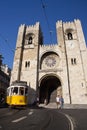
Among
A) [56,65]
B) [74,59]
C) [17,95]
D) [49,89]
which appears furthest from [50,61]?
[17,95]

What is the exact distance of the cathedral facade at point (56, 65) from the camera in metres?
22.4

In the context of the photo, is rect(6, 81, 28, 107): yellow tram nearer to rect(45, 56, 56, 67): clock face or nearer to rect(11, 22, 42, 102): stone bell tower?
rect(11, 22, 42, 102): stone bell tower

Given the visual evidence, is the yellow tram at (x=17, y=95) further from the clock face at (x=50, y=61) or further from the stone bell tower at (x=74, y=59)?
the clock face at (x=50, y=61)

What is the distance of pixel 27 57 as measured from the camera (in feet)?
88.0

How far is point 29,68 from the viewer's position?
2562 centimetres

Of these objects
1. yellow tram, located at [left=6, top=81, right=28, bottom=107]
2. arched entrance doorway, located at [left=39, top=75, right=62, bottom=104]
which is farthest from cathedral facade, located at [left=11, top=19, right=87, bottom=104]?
yellow tram, located at [left=6, top=81, right=28, bottom=107]

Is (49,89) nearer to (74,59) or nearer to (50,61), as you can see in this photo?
(50,61)

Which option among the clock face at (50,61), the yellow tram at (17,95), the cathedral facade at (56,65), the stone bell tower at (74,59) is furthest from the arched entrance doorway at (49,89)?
the yellow tram at (17,95)

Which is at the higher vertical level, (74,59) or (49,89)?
(74,59)

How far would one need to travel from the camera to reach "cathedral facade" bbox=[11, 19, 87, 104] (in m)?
22.4

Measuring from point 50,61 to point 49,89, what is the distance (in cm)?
562

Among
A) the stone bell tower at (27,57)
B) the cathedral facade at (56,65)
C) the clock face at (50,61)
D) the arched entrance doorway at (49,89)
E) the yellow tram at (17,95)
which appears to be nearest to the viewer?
the yellow tram at (17,95)

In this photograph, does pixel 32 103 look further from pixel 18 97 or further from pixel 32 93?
pixel 18 97

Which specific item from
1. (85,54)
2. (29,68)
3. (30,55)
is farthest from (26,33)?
(85,54)
